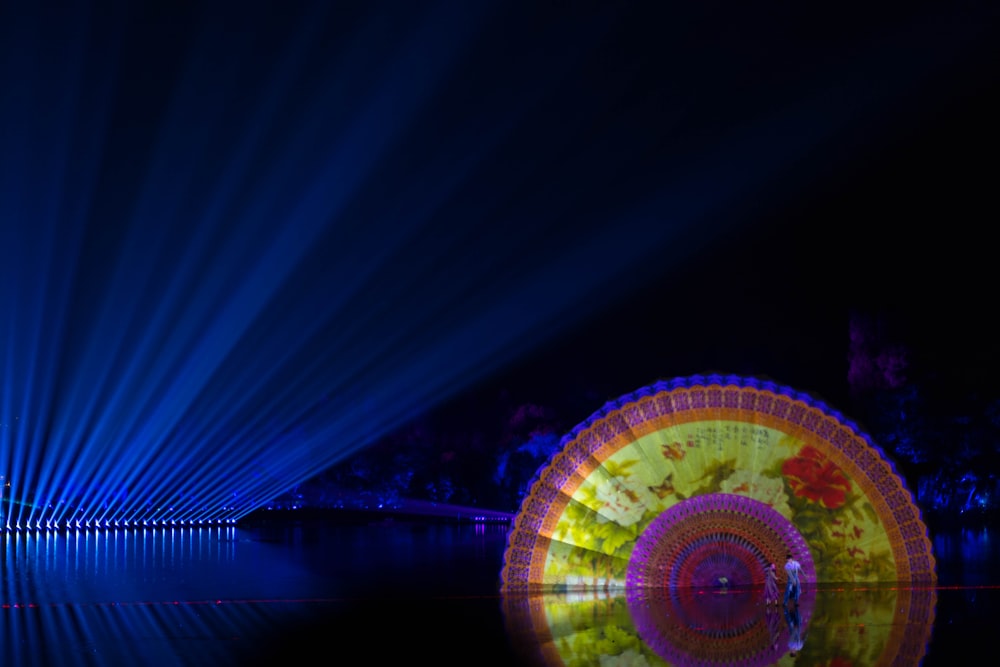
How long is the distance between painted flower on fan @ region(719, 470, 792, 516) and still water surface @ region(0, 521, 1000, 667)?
1421mm

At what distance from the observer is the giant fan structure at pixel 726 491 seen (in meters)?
13.5

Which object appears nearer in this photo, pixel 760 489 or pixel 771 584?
pixel 771 584

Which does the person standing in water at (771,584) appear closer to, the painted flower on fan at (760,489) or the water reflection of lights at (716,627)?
the water reflection of lights at (716,627)

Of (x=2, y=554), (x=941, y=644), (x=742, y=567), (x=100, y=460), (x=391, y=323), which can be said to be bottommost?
(x=941, y=644)

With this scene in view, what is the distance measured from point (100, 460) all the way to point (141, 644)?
25611mm

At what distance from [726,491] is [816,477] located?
3.87 ft

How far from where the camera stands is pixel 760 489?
13.6 meters

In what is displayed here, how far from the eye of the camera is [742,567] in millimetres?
14117

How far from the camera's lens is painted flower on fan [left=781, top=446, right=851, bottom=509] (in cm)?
1348

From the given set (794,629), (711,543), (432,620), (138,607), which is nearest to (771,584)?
(711,543)

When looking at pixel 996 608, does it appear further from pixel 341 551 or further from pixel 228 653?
pixel 341 551

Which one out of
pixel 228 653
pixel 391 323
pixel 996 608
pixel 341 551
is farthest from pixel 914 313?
pixel 228 653

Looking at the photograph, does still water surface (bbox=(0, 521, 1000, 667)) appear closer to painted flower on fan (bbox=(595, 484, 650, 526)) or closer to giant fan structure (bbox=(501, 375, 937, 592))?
giant fan structure (bbox=(501, 375, 937, 592))

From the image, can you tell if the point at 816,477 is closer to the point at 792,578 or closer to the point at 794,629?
the point at 792,578
